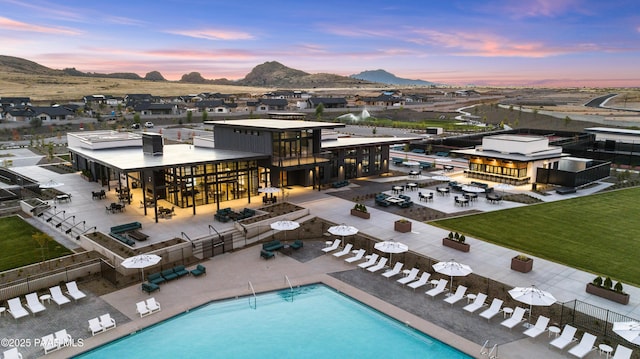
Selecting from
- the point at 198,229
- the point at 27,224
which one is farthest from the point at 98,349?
the point at 27,224

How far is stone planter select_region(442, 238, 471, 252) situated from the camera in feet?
90.3

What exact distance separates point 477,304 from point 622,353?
241 inches

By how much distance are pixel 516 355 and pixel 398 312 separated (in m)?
5.59

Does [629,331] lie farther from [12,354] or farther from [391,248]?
[12,354]

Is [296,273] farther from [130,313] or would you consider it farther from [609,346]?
[609,346]

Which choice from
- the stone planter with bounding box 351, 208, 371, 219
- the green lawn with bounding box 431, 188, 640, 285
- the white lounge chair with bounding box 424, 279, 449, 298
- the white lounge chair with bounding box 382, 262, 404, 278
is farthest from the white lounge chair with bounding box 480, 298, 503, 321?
the stone planter with bounding box 351, 208, 371, 219

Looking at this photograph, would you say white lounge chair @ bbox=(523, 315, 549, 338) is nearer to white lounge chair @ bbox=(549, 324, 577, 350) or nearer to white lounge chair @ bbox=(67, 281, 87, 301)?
white lounge chair @ bbox=(549, 324, 577, 350)

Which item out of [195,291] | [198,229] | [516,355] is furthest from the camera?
[198,229]

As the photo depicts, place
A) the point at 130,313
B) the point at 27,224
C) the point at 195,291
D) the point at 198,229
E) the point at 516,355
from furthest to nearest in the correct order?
1. the point at 27,224
2. the point at 198,229
3. the point at 195,291
4. the point at 130,313
5. the point at 516,355

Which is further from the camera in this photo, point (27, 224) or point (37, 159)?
point (37, 159)

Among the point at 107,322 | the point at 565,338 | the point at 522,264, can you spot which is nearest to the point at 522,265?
the point at 522,264

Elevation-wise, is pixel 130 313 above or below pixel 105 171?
below

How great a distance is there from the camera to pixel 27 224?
33469 mm

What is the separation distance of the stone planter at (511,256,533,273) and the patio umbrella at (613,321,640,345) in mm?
7334
